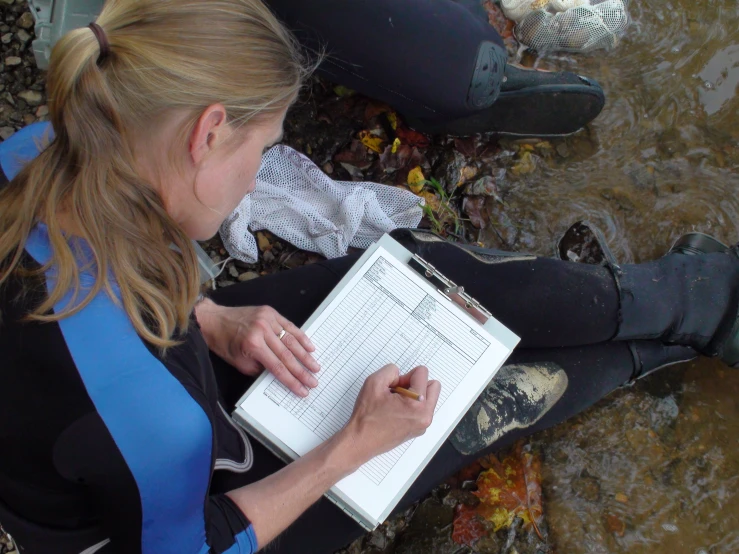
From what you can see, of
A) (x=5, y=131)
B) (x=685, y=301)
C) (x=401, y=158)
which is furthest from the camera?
(x=401, y=158)

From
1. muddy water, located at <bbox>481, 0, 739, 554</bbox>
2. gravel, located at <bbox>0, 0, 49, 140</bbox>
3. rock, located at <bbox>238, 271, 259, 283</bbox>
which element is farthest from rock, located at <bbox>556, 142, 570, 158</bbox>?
gravel, located at <bbox>0, 0, 49, 140</bbox>

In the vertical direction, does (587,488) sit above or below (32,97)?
below

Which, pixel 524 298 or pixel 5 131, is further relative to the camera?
pixel 5 131

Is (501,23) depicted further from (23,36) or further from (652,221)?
(23,36)

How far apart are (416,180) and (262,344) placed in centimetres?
134

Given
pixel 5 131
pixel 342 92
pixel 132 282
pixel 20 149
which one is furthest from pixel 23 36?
pixel 132 282

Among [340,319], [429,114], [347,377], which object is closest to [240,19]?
[340,319]

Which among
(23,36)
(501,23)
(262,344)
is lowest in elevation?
(262,344)

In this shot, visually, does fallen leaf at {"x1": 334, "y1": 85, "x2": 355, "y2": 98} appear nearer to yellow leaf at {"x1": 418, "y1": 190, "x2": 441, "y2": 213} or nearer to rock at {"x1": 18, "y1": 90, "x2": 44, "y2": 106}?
yellow leaf at {"x1": 418, "y1": 190, "x2": 441, "y2": 213}

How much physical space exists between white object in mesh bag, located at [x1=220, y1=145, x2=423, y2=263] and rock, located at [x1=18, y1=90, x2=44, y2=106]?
112 centimetres

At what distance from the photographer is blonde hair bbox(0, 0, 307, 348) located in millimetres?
1210

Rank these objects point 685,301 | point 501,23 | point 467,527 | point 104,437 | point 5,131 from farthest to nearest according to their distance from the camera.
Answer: point 501,23, point 5,131, point 467,527, point 685,301, point 104,437

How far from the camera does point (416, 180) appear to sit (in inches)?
111

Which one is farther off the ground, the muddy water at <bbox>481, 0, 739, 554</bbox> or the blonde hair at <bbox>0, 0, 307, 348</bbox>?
the blonde hair at <bbox>0, 0, 307, 348</bbox>
